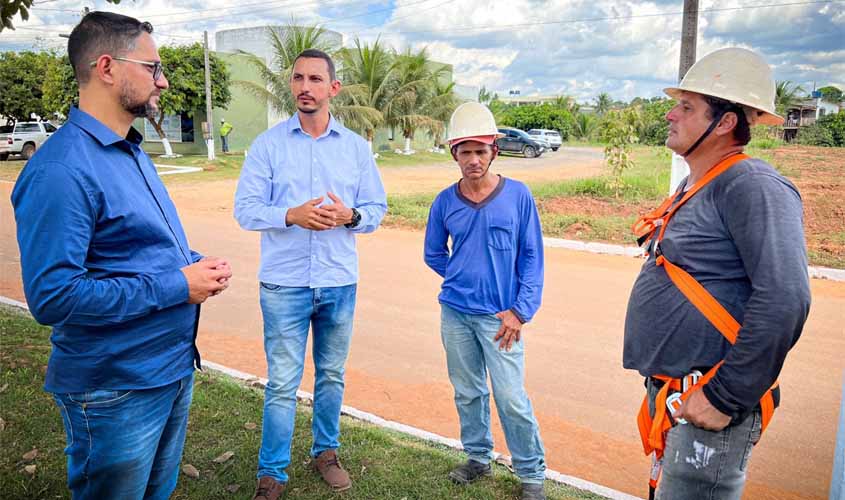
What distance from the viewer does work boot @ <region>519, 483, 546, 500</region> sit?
3.38m

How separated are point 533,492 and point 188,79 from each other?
87.4 ft

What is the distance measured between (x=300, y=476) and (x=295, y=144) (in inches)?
73.4

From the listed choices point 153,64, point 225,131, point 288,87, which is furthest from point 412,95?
point 153,64

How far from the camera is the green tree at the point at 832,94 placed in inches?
1571

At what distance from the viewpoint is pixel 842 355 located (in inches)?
227

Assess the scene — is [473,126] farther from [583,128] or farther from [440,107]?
[583,128]

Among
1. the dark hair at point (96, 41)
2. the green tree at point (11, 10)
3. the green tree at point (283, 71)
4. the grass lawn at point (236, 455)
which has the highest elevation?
the green tree at point (283, 71)

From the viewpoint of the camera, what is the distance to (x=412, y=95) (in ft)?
100

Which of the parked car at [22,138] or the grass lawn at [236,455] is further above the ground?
the parked car at [22,138]

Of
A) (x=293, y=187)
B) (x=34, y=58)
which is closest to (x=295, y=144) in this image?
(x=293, y=187)

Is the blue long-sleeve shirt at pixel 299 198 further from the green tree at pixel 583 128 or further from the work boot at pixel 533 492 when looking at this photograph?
the green tree at pixel 583 128

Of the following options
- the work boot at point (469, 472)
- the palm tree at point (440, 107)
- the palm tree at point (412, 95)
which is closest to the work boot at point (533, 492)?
the work boot at point (469, 472)

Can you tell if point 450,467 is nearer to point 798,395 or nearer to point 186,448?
point 186,448

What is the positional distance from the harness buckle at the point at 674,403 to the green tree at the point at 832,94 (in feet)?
148
